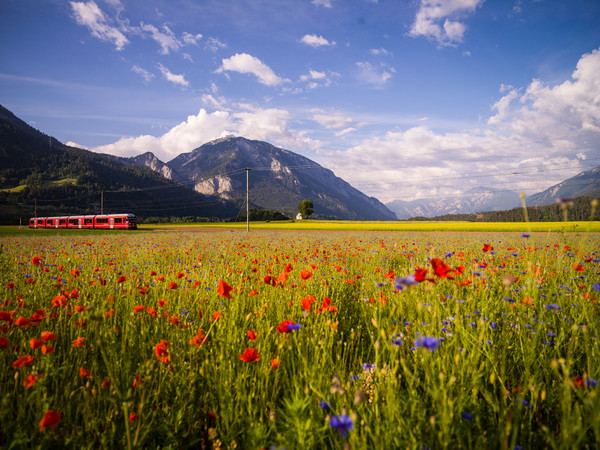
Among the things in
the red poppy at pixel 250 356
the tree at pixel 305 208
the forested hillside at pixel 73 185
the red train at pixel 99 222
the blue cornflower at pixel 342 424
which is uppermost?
the forested hillside at pixel 73 185

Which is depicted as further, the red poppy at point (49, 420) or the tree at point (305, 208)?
the tree at point (305, 208)

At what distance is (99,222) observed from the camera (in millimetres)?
46000

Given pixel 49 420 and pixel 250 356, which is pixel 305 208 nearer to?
pixel 250 356

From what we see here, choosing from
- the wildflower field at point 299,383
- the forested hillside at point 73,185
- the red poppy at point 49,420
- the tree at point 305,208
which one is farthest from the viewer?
the forested hillside at point 73,185

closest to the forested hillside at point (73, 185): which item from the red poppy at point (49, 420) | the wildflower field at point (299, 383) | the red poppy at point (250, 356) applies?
the wildflower field at point (299, 383)

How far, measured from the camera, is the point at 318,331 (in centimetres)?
224

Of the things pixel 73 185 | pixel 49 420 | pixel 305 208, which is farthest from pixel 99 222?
pixel 73 185

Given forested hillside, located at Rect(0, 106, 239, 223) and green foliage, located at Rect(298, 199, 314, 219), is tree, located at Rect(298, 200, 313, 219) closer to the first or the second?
green foliage, located at Rect(298, 199, 314, 219)

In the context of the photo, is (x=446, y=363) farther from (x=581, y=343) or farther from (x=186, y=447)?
(x=186, y=447)

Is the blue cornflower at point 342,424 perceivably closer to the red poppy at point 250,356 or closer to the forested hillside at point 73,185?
the red poppy at point 250,356

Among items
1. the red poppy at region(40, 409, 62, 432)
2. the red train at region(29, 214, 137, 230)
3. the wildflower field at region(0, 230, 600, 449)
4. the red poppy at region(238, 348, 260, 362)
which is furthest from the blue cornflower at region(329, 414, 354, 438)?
the red train at region(29, 214, 137, 230)

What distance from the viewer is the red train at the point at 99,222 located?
144ft

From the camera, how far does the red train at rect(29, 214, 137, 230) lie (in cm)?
4384

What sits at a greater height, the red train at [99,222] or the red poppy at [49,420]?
the red train at [99,222]
